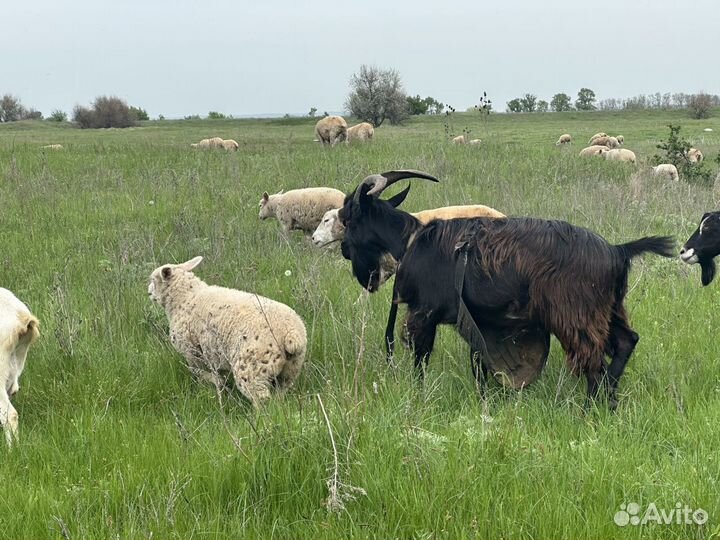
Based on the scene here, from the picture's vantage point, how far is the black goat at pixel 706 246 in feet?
20.1

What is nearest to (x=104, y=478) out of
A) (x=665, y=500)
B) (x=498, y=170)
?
(x=665, y=500)

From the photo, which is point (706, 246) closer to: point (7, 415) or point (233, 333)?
point (233, 333)

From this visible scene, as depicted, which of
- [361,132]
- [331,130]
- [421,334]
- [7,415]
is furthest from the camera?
[361,132]

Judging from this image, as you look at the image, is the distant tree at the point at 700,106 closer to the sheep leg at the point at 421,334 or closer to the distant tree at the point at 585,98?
the distant tree at the point at 585,98

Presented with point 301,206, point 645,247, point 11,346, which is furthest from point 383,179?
point 301,206

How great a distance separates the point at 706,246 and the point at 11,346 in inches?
239

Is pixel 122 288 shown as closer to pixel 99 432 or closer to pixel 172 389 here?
pixel 172 389

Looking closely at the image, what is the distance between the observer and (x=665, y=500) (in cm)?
279

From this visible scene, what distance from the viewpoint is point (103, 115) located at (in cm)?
7431

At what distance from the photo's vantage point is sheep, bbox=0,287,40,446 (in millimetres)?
3957

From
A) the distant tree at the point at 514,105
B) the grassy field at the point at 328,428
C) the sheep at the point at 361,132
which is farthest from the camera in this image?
the distant tree at the point at 514,105

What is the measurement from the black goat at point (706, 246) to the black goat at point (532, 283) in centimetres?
217

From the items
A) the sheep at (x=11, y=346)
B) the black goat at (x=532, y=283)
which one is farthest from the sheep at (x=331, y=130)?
the sheep at (x=11, y=346)

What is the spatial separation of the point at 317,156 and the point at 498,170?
5881mm
